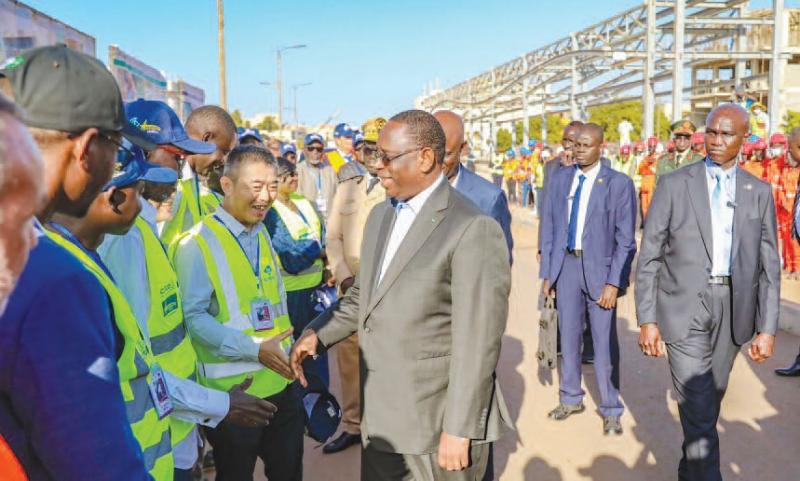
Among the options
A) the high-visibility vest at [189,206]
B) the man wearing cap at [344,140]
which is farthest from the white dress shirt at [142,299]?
the man wearing cap at [344,140]

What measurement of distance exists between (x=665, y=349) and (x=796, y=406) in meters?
1.91

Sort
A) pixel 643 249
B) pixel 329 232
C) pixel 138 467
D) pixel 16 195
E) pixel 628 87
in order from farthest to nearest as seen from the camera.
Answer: pixel 628 87 → pixel 329 232 → pixel 643 249 → pixel 138 467 → pixel 16 195

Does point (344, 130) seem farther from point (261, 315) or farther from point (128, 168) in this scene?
point (128, 168)

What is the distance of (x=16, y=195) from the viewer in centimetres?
57

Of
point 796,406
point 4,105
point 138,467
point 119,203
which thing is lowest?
point 796,406

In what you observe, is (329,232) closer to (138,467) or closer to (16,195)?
(138,467)

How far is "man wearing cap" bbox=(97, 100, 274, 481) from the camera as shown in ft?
6.21

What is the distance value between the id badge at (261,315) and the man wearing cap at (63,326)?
5.25 feet

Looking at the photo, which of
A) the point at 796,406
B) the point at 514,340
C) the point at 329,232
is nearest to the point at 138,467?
the point at 329,232

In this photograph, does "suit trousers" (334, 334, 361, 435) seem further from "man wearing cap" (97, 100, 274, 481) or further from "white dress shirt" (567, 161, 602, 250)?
"man wearing cap" (97, 100, 274, 481)

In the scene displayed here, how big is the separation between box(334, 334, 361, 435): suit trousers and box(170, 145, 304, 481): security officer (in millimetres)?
1470

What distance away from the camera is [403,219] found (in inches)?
101

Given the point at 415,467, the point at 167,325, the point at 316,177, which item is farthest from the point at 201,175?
the point at 316,177

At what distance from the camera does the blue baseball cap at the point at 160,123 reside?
2824 millimetres
